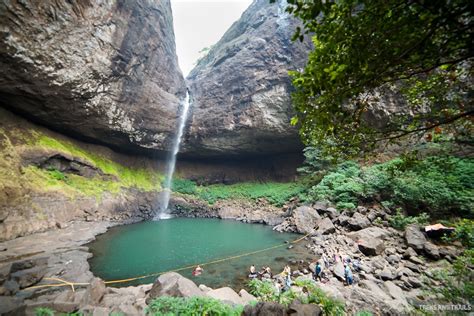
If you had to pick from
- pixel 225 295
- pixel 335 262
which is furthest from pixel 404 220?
pixel 225 295

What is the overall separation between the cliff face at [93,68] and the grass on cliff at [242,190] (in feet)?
18.5

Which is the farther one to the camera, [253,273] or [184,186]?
[184,186]

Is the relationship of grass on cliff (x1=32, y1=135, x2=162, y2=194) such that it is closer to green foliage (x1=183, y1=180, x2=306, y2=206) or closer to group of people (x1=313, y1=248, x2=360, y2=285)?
green foliage (x1=183, y1=180, x2=306, y2=206)

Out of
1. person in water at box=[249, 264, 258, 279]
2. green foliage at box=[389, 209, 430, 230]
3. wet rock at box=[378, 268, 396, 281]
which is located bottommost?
person in water at box=[249, 264, 258, 279]

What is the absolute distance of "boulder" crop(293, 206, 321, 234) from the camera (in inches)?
482

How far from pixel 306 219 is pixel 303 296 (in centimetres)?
838

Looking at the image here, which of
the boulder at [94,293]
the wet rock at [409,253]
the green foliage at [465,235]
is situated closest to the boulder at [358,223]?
the wet rock at [409,253]

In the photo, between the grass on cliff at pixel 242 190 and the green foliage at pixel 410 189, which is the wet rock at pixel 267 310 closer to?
the green foliage at pixel 410 189

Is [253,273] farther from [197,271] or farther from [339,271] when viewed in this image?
[339,271]

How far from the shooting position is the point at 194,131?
2281 centimetres

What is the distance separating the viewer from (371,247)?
8.13m

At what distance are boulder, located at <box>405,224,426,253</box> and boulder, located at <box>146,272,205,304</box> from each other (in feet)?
25.3

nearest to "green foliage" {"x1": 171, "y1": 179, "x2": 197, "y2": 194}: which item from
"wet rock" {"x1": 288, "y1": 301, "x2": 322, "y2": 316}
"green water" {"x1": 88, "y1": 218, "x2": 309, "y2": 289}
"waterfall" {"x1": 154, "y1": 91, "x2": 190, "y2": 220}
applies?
"waterfall" {"x1": 154, "y1": 91, "x2": 190, "y2": 220}

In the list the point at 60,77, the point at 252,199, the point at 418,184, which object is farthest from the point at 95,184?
Result: the point at 418,184
